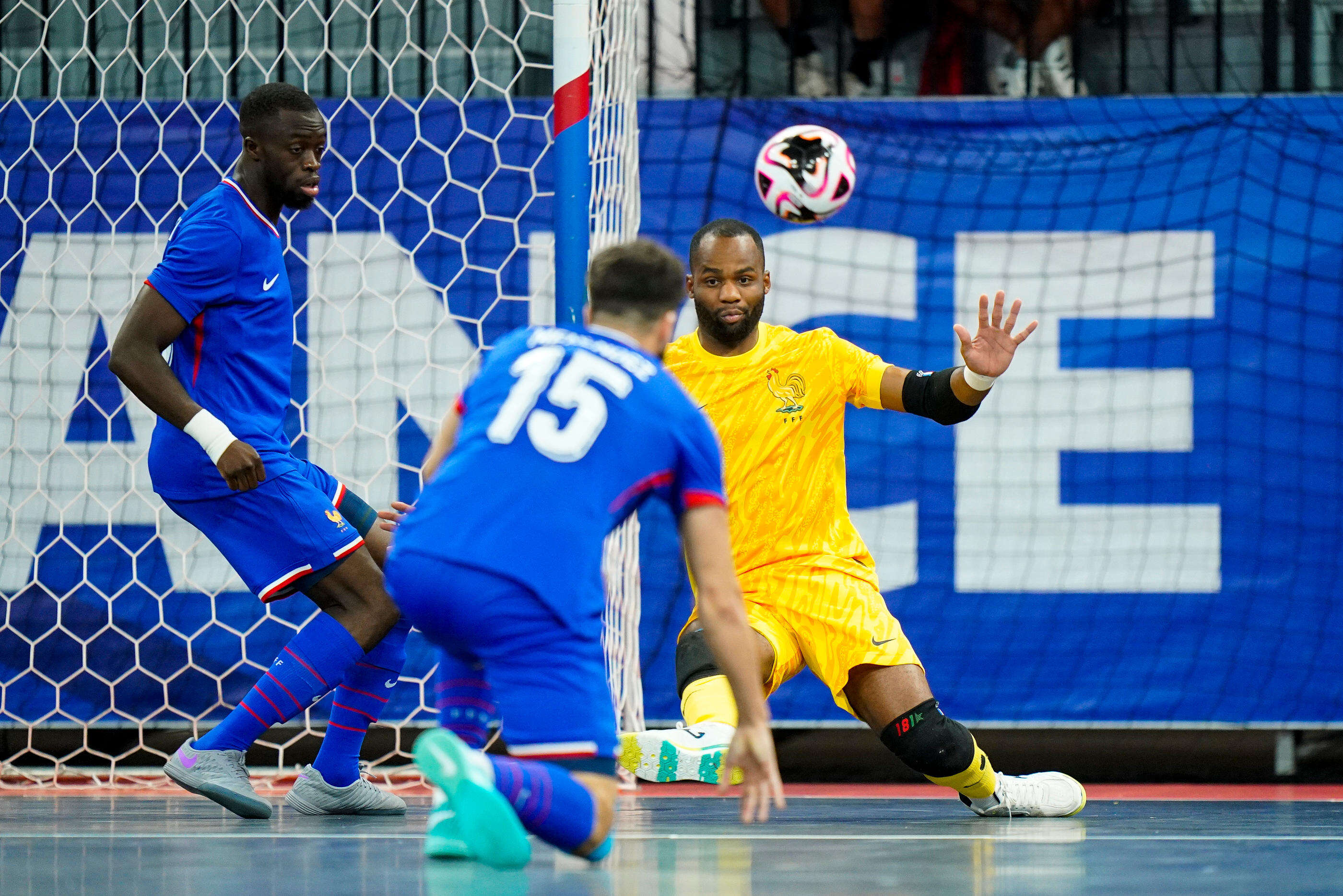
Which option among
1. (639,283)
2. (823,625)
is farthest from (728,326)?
(639,283)

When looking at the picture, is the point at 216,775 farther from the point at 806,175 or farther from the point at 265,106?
the point at 806,175

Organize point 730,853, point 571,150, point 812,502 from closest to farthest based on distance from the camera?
point 730,853 < point 812,502 < point 571,150

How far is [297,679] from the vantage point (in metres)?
4.05

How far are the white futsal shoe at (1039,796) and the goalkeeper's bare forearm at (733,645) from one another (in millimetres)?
1669

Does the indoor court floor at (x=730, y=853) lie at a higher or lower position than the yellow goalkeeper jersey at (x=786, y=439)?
lower

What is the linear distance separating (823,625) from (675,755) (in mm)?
681

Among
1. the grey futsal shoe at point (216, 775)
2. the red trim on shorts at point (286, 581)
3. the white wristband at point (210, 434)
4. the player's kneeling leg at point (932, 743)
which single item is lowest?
the grey futsal shoe at point (216, 775)

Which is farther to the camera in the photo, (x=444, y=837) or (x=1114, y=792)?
(x=1114, y=792)

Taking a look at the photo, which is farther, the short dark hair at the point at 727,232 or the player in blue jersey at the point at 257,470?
the short dark hair at the point at 727,232

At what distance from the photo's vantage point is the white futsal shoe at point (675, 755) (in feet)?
11.8

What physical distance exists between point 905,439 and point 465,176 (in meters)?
1.96

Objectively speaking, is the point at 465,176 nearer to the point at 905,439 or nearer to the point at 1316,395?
the point at 905,439

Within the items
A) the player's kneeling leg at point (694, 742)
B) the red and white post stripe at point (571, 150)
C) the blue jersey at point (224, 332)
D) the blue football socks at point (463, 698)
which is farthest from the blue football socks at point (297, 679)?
the red and white post stripe at point (571, 150)

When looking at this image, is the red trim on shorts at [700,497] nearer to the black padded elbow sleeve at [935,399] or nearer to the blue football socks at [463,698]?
the blue football socks at [463,698]
